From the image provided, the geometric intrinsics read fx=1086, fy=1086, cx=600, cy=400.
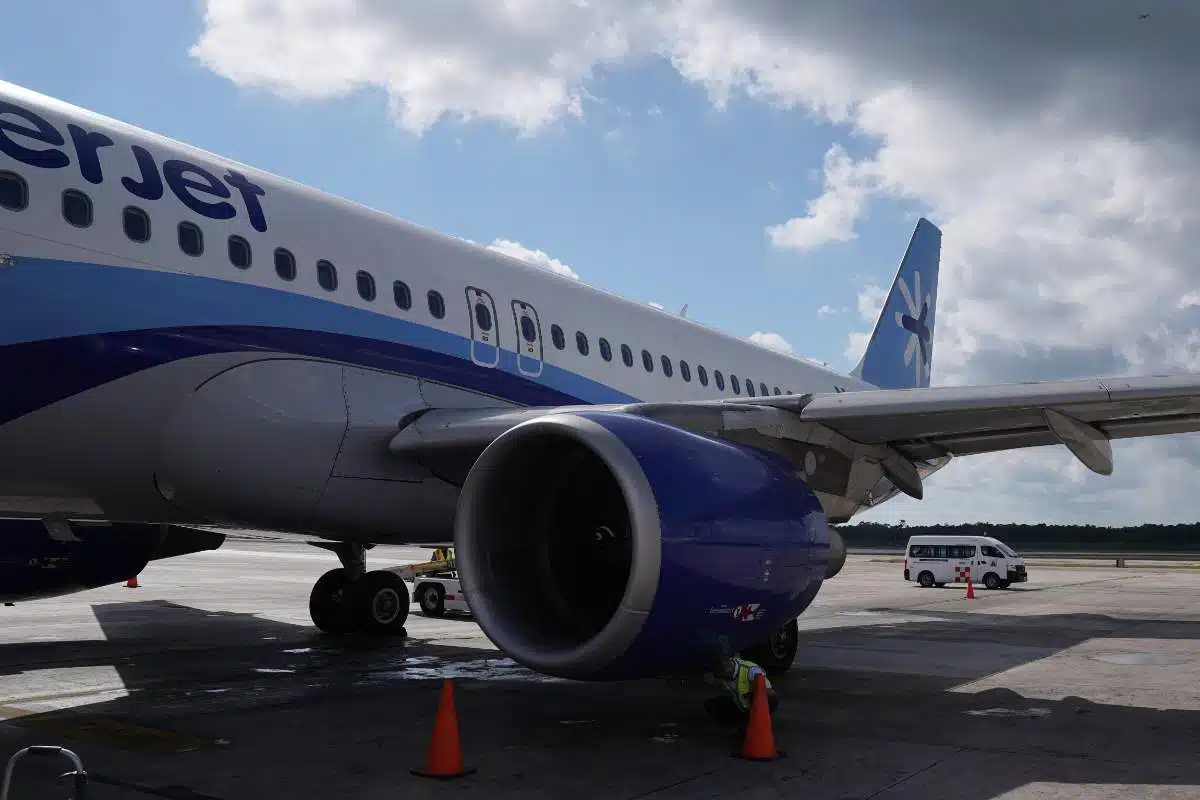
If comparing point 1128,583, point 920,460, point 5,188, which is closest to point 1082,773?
point 920,460

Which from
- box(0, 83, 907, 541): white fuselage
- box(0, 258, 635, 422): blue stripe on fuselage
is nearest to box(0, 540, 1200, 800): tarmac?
box(0, 83, 907, 541): white fuselage

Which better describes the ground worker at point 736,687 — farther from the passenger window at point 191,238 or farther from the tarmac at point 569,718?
the passenger window at point 191,238

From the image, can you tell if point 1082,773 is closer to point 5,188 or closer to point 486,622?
point 486,622

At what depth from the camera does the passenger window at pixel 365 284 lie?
9.43m

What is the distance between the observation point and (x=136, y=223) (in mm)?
7816

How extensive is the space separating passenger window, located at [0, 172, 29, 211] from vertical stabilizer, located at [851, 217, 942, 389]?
1539cm

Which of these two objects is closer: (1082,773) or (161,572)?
(1082,773)

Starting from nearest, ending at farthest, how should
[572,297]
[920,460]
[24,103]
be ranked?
1. [24,103]
2. [920,460]
3. [572,297]

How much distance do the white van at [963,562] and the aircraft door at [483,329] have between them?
78.9ft

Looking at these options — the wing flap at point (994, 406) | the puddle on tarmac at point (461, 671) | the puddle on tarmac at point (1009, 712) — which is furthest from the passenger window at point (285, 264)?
the puddle on tarmac at point (1009, 712)

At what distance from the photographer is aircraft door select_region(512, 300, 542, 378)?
10922 mm

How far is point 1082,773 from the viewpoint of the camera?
6219 millimetres

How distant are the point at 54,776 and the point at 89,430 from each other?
2.59 m

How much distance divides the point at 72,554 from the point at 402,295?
16.6 feet
